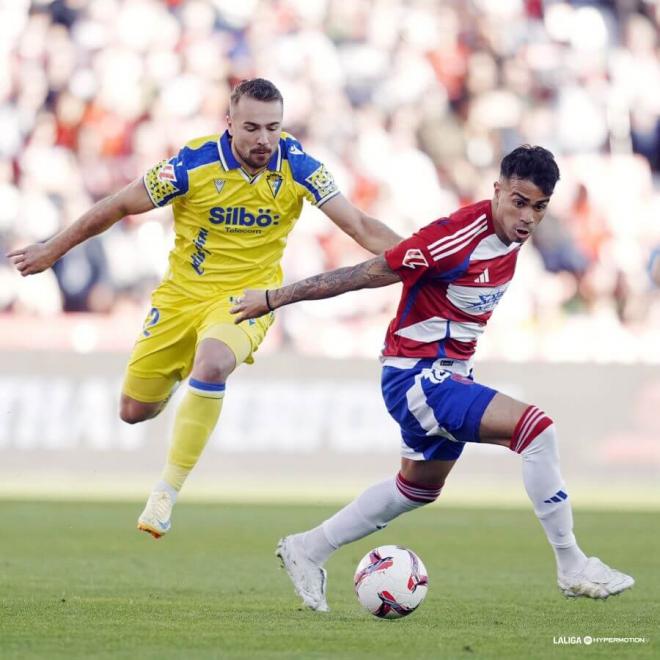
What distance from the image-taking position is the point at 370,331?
1678cm

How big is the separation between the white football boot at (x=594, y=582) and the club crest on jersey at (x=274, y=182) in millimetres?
2911

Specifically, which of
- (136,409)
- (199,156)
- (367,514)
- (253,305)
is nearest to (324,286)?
(253,305)

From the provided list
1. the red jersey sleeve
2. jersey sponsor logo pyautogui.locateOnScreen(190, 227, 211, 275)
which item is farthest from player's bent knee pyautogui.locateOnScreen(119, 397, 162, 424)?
the red jersey sleeve

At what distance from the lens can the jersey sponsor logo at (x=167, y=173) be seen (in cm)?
777

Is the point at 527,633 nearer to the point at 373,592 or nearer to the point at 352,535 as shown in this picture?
the point at 373,592

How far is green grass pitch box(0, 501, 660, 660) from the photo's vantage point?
17.7ft

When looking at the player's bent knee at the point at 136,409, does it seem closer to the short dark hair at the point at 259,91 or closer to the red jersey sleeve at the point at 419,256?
the short dark hair at the point at 259,91

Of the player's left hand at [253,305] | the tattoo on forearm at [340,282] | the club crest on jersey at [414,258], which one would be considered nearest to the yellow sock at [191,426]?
the player's left hand at [253,305]

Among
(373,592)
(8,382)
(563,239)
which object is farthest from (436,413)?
(563,239)

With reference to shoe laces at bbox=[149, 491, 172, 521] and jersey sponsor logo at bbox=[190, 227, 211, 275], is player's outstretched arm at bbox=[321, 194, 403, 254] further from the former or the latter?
shoe laces at bbox=[149, 491, 172, 521]

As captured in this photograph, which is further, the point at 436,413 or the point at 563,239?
the point at 563,239

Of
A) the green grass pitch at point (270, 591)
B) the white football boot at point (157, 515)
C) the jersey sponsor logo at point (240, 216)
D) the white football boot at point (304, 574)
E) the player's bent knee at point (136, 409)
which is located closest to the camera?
the green grass pitch at point (270, 591)

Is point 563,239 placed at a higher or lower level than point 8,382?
higher

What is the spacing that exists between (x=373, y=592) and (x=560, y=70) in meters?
14.0
